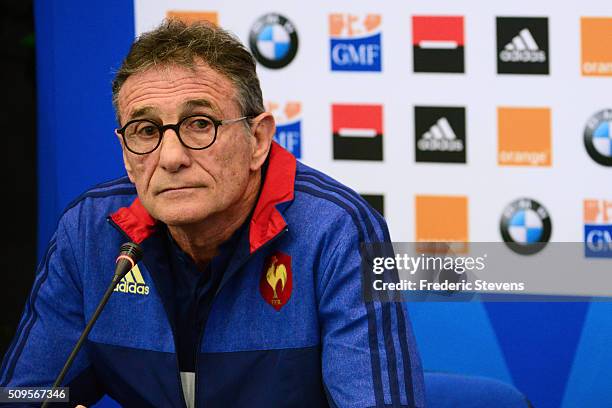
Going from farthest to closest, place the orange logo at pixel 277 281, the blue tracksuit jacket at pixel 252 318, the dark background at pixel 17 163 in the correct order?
the dark background at pixel 17 163 < the orange logo at pixel 277 281 < the blue tracksuit jacket at pixel 252 318

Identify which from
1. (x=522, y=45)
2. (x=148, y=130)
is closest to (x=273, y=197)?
(x=148, y=130)

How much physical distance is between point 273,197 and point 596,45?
120 centimetres

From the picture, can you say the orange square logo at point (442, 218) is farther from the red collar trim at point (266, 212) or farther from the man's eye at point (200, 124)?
the man's eye at point (200, 124)

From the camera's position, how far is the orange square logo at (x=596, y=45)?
300 cm

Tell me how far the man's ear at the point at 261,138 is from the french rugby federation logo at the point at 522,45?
41.8 inches

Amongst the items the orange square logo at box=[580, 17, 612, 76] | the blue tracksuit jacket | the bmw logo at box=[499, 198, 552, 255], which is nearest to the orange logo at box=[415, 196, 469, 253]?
the bmw logo at box=[499, 198, 552, 255]

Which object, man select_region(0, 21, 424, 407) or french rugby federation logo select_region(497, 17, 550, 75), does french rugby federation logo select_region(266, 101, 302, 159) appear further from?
man select_region(0, 21, 424, 407)

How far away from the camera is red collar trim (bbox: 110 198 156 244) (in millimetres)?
2277

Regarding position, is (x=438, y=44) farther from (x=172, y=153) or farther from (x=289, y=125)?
(x=172, y=153)

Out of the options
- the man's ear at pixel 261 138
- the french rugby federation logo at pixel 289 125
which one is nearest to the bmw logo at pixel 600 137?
the french rugby federation logo at pixel 289 125

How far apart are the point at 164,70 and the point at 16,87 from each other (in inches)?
269

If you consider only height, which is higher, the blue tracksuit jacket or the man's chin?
the man's chin

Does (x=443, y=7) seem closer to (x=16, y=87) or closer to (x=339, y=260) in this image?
(x=339, y=260)

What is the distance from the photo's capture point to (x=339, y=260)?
6.98ft
